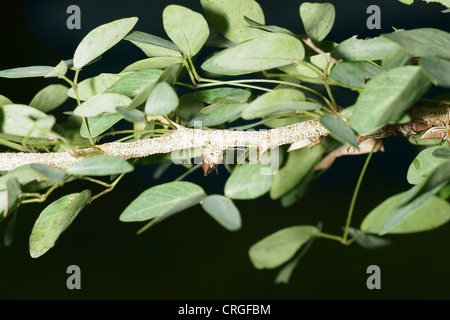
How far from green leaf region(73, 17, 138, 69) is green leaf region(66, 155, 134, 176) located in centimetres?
11

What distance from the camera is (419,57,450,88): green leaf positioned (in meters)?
0.23

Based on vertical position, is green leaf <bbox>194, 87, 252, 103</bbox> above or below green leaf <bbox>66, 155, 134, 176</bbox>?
above

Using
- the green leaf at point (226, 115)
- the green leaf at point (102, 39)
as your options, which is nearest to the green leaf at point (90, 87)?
the green leaf at point (102, 39)

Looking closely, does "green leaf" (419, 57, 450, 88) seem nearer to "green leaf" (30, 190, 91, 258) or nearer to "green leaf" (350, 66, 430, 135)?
"green leaf" (350, 66, 430, 135)

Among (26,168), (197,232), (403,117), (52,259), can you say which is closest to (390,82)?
(403,117)

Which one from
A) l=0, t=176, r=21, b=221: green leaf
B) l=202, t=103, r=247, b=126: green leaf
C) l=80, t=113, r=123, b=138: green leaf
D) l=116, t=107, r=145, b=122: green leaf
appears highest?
l=116, t=107, r=145, b=122: green leaf

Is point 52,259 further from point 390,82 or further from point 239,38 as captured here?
point 390,82

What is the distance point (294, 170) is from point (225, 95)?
0.38 feet

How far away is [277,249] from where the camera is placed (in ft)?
0.90

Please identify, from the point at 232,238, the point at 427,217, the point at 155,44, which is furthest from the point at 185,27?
the point at 232,238

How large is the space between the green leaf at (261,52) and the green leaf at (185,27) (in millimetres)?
67

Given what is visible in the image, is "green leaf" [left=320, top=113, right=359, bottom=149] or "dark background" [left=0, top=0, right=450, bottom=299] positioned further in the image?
"dark background" [left=0, top=0, right=450, bottom=299]

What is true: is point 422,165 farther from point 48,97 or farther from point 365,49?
point 48,97

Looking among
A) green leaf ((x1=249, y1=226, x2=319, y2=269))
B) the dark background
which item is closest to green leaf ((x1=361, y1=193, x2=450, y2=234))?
green leaf ((x1=249, y1=226, x2=319, y2=269))
